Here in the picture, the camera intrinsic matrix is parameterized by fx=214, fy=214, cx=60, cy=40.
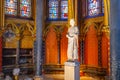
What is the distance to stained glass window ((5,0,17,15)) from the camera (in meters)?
14.7

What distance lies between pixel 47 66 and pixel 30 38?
2.43 m

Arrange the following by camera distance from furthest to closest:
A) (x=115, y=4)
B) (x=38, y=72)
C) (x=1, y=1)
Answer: (x=1, y=1), (x=38, y=72), (x=115, y=4)

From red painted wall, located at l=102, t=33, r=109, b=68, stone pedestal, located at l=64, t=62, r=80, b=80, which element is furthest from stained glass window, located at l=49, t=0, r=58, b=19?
stone pedestal, located at l=64, t=62, r=80, b=80

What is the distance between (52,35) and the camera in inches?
641

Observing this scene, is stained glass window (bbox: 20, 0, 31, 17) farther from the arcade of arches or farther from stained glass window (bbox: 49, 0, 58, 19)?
stained glass window (bbox: 49, 0, 58, 19)

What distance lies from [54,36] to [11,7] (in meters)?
3.82

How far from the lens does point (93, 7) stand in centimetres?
1519

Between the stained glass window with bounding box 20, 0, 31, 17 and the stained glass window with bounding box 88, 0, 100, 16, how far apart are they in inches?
174

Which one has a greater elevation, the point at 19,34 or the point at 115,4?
the point at 115,4

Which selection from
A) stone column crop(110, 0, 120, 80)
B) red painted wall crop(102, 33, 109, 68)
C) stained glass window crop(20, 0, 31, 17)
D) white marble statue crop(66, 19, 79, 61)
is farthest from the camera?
stained glass window crop(20, 0, 31, 17)

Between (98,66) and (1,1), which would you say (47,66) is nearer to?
(98,66)

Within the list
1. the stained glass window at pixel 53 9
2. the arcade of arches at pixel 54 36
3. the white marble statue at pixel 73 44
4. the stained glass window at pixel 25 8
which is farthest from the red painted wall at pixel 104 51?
the stained glass window at pixel 25 8

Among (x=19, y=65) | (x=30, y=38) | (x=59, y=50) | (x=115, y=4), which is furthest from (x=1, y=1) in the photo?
(x=115, y=4)

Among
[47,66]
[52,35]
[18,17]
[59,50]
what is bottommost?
[47,66]
